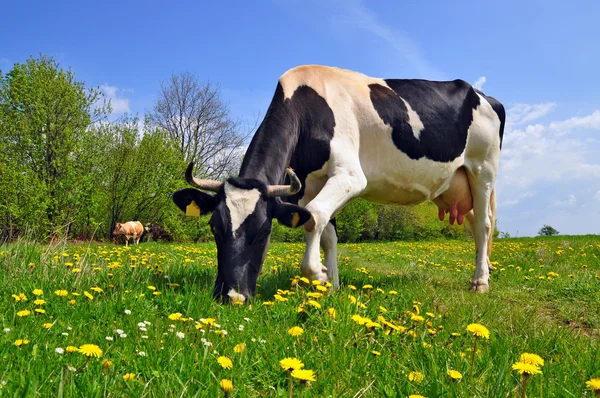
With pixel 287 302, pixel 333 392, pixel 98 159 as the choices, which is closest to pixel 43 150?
pixel 98 159

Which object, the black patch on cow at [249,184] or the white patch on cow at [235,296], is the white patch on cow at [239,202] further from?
the white patch on cow at [235,296]

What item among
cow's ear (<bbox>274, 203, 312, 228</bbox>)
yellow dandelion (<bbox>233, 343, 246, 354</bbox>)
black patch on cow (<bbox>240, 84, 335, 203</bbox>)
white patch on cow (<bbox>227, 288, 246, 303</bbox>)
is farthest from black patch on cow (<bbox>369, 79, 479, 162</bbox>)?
yellow dandelion (<bbox>233, 343, 246, 354</bbox>)

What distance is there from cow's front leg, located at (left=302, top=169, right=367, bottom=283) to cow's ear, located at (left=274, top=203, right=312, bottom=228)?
179mm

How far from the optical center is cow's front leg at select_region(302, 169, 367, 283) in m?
4.81

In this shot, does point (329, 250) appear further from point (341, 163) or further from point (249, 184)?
point (249, 184)

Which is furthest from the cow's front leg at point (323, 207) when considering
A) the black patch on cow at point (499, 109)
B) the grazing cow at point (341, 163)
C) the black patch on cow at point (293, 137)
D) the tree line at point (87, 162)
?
the tree line at point (87, 162)

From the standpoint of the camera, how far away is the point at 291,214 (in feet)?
15.0

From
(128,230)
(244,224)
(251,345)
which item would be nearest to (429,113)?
(244,224)

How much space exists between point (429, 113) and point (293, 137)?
8.10 ft

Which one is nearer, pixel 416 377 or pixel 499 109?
pixel 416 377

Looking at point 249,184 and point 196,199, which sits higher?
point 249,184

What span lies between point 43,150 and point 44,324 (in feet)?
73.0

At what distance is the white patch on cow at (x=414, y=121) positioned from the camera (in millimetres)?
6336

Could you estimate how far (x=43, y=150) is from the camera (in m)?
→ 21.9
